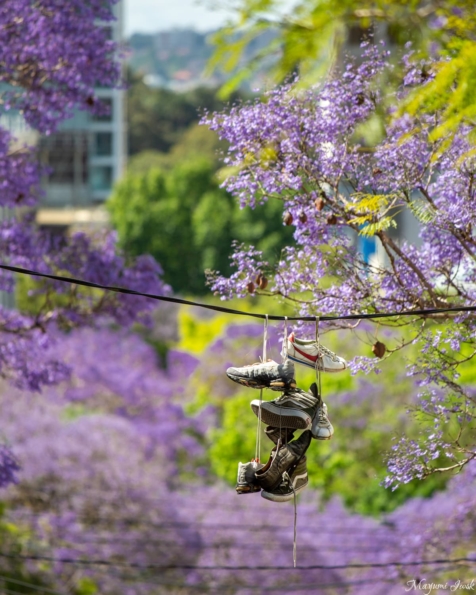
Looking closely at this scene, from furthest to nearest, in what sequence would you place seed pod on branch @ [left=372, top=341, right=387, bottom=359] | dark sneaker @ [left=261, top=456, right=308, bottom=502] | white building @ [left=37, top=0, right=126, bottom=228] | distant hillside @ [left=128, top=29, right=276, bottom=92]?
distant hillside @ [left=128, top=29, right=276, bottom=92] → white building @ [left=37, top=0, right=126, bottom=228] → seed pod on branch @ [left=372, top=341, right=387, bottom=359] → dark sneaker @ [left=261, top=456, right=308, bottom=502]

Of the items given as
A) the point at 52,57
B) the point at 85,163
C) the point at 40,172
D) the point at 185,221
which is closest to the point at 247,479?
the point at 52,57

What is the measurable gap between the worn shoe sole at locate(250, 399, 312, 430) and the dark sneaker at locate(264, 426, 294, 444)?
106 millimetres

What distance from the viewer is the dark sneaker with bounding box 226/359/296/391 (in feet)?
16.7

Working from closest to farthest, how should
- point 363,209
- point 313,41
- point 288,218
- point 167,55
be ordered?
point 313,41 < point 363,209 < point 288,218 < point 167,55

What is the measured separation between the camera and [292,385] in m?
5.11

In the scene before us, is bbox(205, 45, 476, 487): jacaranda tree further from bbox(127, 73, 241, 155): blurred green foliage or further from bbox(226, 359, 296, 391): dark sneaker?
bbox(127, 73, 241, 155): blurred green foliage

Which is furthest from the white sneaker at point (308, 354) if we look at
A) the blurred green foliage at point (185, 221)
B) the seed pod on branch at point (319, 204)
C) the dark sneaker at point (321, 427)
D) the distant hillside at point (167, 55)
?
the distant hillside at point (167, 55)

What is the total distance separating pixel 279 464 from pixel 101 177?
7267 cm

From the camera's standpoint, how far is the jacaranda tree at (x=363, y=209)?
610 centimetres

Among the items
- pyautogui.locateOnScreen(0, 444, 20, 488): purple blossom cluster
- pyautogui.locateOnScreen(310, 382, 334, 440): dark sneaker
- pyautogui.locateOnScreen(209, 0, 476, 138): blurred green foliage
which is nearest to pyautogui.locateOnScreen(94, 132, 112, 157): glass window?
pyautogui.locateOnScreen(0, 444, 20, 488): purple blossom cluster

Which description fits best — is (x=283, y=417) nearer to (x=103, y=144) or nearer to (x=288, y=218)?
(x=288, y=218)

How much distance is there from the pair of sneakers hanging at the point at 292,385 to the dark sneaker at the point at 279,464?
0.47 feet

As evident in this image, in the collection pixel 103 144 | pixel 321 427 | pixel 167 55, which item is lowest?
pixel 103 144

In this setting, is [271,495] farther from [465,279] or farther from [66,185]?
[66,185]
